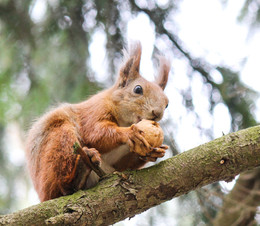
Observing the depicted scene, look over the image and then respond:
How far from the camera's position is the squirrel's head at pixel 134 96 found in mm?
1868

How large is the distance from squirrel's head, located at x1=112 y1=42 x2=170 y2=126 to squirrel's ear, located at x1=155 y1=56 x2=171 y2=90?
192 millimetres

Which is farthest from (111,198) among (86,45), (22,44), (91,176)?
(22,44)

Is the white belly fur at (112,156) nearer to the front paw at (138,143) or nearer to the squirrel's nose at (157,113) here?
the front paw at (138,143)

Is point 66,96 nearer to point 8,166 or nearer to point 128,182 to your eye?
point 8,166

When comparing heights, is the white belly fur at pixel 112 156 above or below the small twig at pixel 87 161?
below

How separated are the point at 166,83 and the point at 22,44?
1.15 m

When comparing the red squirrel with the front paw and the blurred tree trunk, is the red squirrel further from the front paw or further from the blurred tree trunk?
the blurred tree trunk

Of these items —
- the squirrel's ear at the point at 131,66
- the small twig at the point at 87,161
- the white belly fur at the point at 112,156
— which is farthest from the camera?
the squirrel's ear at the point at 131,66

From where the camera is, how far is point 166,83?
7.47ft

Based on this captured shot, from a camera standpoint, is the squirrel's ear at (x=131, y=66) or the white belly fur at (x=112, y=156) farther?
the squirrel's ear at (x=131, y=66)

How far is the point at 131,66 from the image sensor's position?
83.7 inches

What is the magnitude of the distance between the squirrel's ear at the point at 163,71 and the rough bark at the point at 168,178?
87 centimetres

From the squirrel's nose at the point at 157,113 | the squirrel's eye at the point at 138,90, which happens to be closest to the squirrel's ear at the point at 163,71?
the squirrel's eye at the point at 138,90

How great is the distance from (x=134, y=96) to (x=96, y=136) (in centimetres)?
39
